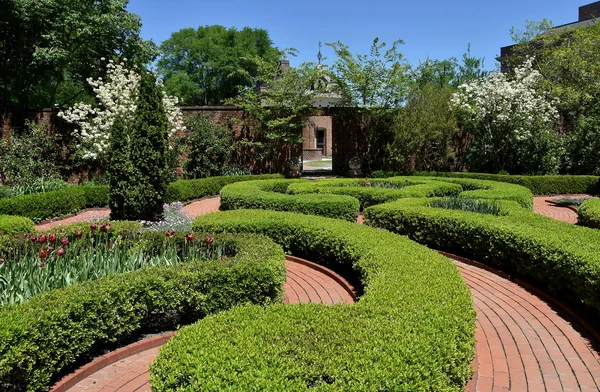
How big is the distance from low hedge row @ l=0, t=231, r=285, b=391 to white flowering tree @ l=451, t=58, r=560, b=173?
13705 millimetres

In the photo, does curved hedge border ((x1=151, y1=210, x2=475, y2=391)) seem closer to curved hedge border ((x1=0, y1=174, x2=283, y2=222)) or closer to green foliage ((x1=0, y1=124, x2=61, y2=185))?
curved hedge border ((x1=0, y1=174, x2=283, y2=222))

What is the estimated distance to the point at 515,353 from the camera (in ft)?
11.9

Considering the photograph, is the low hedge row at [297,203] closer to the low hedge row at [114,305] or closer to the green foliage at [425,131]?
the low hedge row at [114,305]

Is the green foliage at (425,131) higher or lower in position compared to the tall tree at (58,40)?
lower

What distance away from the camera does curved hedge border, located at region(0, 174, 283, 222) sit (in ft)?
29.8

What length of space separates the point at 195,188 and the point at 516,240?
367 inches

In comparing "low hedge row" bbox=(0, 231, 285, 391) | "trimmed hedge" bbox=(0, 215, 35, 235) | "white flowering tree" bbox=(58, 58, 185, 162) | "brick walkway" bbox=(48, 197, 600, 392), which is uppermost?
"white flowering tree" bbox=(58, 58, 185, 162)

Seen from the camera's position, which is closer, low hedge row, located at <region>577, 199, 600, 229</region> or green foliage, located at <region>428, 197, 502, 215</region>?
green foliage, located at <region>428, 197, 502, 215</region>

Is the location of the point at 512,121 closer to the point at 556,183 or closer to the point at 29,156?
the point at 556,183

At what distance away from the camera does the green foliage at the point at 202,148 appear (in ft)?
50.8

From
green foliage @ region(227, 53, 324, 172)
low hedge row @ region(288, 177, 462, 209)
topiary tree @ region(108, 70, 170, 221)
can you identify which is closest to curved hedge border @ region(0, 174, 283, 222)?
topiary tree @ region(108, 70, 170, 221)

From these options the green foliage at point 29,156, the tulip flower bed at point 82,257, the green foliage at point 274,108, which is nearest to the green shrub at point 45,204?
the green foliage at point 29,156

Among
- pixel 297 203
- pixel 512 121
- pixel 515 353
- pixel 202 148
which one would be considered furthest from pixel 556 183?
pixel 515 353

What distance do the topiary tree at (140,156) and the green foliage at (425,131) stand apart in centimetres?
1114
